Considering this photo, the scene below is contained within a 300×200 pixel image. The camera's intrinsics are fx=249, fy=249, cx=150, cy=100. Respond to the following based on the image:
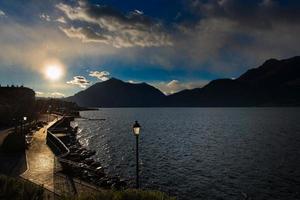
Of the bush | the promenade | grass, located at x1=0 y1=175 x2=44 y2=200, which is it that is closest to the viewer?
grass, located at x1=0 y1=175 x2=44 y2=200

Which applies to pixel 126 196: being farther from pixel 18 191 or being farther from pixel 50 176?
pixel 50 176

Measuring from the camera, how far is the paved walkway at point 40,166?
19.6 meters

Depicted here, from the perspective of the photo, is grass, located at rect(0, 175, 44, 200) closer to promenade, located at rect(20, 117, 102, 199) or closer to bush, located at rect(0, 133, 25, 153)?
promenade, located at rect(20, 117, 102, 199)

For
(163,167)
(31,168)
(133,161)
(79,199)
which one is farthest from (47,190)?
(133,161)

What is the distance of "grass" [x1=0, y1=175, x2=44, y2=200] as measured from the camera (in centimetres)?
933

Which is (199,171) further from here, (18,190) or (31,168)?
(18,190)

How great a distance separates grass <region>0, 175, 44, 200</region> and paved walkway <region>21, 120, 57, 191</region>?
26.9ft

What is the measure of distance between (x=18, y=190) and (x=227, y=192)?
876 inches

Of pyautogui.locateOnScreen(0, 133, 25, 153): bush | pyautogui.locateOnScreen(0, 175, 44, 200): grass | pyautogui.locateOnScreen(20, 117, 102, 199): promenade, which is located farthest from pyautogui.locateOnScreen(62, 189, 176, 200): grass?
pyautogui.locateOnScreen(0, 133, 25, 153): bush

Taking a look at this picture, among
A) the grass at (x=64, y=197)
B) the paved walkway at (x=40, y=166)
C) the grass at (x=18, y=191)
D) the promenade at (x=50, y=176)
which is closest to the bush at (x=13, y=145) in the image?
the paved walkway at (x=40, y=166)

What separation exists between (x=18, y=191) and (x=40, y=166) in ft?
53.9

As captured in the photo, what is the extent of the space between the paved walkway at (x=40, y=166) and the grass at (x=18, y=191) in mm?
8193

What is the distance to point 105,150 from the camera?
176ft

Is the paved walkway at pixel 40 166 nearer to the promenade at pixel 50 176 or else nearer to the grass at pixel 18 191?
the promenade at pixel 50 176
